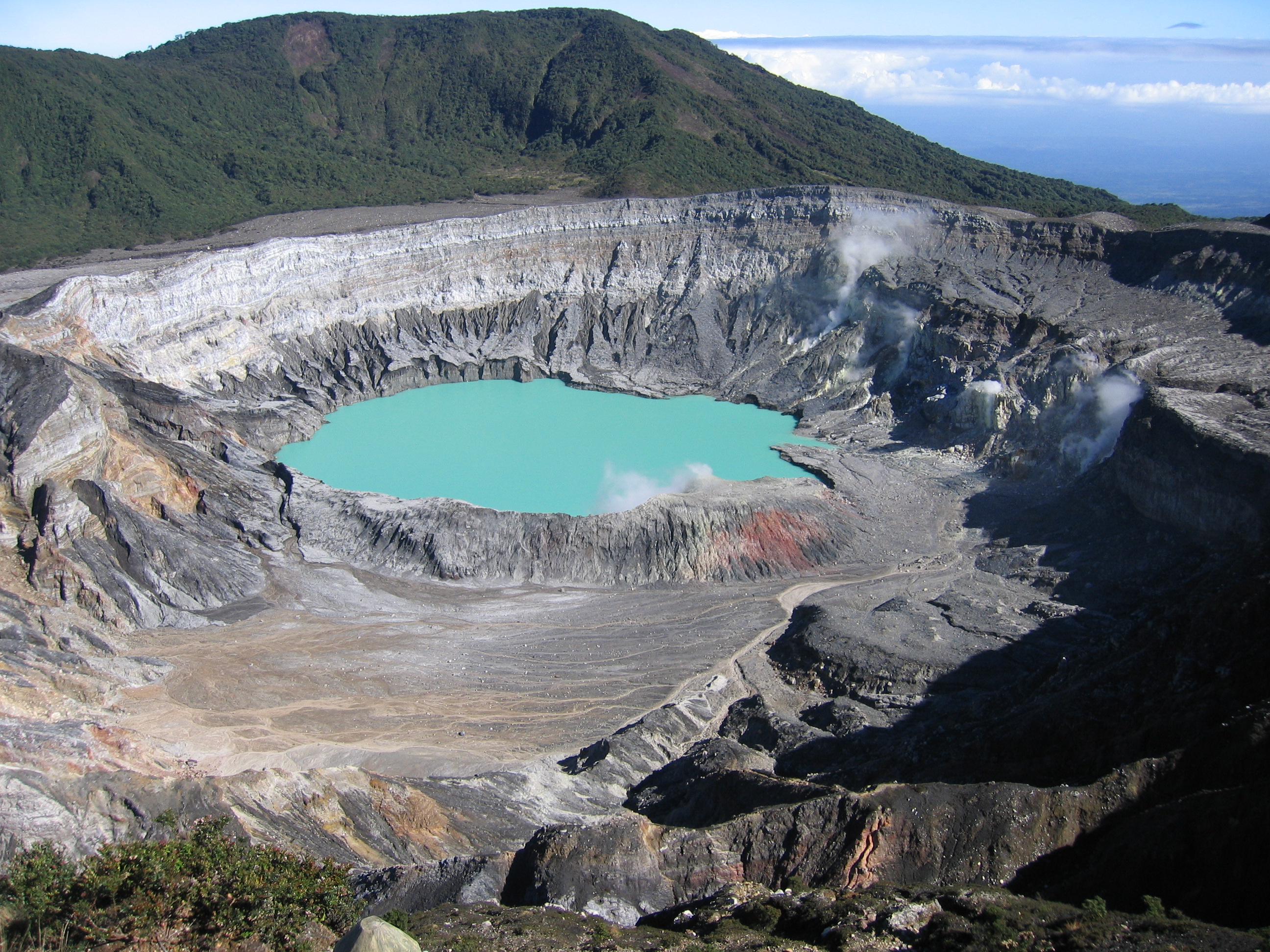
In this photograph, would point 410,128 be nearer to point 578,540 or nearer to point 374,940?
point 578,540

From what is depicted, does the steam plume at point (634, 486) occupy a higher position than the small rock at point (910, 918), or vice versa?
the steam plume at point (634, 486)

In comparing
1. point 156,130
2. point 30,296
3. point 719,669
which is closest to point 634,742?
point 719,669

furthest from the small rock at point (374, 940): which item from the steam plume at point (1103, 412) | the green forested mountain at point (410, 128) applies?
the green forested mountain at point (410, 128)

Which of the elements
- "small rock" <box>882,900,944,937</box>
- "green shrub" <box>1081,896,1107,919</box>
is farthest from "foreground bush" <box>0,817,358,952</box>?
"green shrub" <box>1081,896,1107,919</box>

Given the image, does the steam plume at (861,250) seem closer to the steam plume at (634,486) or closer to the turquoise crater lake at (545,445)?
the turquoise crater lake at (545,445)

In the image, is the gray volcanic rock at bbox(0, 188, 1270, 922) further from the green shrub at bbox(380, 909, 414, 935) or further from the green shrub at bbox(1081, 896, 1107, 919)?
the green shrub at bbox(380, 909, 414, 935)

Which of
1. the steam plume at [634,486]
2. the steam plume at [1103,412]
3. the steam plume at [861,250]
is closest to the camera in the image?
the steam plume at [1103,412]

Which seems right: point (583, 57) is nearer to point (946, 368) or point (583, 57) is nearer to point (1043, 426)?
point (946, 368)

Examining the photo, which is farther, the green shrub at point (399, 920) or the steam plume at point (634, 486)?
the steam plume at point (634, 486)
